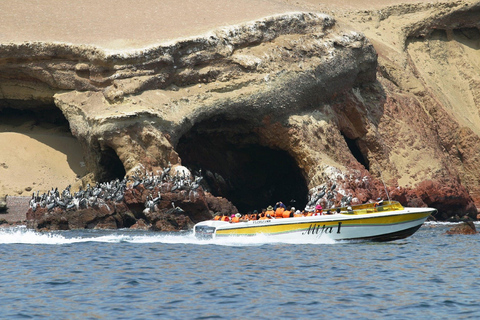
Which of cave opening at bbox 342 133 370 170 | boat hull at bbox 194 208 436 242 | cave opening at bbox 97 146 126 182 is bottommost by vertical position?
boat hull at bbox 194 208 436 242

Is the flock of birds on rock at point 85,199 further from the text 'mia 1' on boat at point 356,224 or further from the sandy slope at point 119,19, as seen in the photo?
the text 'mia 1' on boat at point 356,224

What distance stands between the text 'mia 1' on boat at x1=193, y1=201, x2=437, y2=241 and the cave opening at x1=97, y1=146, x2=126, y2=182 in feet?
55.9

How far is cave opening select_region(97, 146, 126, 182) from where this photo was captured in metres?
44.0

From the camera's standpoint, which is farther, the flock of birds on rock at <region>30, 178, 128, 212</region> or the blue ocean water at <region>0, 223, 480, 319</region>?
the flock of birds on rock at <region>30, 178, 128, 212</region>

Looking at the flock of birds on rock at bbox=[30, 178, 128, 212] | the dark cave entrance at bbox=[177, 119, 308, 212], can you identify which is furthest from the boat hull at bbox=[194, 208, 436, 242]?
the dark cave entrance at bbox=[177, 119, 308, 212]

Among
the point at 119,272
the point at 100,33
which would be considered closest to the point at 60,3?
the point at 100,33

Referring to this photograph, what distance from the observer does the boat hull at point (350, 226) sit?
28031mm

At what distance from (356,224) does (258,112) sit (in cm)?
1745

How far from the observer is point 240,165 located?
50.7 meters

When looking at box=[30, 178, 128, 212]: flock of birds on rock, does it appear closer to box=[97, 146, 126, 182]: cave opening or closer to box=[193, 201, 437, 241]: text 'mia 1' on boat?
box=[97, 146, 126, 182]: cave opening

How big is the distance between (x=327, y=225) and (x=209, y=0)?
91.9 feet

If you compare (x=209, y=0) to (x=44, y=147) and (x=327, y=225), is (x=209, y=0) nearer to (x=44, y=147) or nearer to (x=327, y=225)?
(x=44, y=147)

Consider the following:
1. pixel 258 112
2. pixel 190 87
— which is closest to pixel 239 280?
pixel 258 112

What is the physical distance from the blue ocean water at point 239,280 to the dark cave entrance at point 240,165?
60.2 feet
